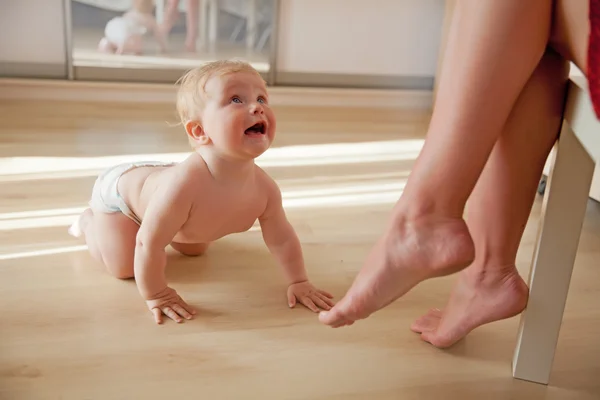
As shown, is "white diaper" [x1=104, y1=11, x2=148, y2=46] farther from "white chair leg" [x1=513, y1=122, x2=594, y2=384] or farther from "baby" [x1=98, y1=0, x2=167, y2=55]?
"white chair leg" [x1=513, y1=122, x2=594, y2=384]

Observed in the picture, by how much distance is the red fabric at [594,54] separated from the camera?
2.13ft

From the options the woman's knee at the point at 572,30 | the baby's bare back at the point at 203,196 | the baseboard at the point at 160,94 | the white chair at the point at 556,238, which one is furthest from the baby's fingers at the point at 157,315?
the baseboard at the point at 160,94

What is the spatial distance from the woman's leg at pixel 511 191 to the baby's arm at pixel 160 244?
389 millimetres

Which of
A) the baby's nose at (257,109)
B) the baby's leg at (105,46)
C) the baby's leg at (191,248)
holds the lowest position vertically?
the baby's leg at (191,248)

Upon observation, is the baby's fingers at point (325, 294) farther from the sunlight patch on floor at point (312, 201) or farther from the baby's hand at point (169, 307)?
the sunlight patch on floor at point (312, 201)

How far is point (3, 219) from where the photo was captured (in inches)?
52.2

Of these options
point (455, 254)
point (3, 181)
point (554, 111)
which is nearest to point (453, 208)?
point (455, 254)

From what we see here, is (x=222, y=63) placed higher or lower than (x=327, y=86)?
higher

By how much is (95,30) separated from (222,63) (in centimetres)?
145

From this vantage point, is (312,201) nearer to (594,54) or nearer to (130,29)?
(594,54)

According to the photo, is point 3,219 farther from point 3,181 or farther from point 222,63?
point 222,63

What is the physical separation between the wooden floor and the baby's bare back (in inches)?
4.9

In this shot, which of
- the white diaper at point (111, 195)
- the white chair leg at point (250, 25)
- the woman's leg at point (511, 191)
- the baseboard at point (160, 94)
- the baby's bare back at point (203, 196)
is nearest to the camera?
the woman's leg at point (511, 191)

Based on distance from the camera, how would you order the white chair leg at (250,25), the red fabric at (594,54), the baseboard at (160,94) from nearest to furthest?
the red fabric at (594,54) < the baseboard at (160,94) < the white chair leg at (250,25)
